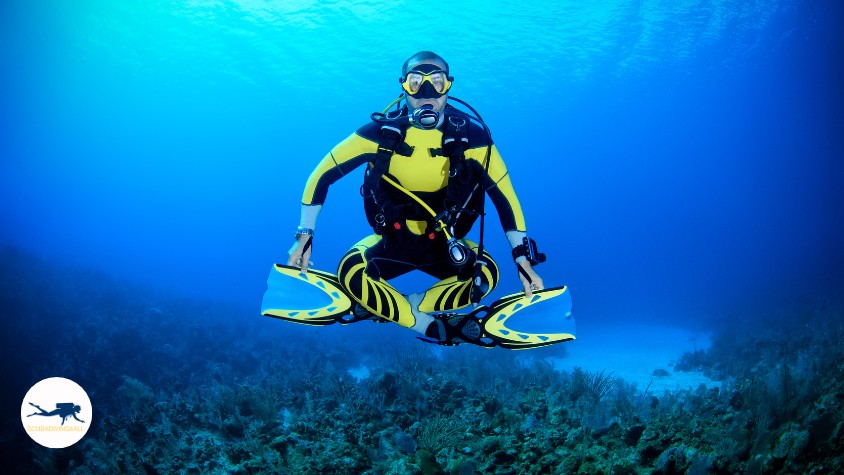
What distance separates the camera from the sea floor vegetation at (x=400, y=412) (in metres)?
3.36

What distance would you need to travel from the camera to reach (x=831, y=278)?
1853 cm

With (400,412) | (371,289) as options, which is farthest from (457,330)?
(400,412)

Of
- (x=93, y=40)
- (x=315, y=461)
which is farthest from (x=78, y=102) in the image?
(x=315, y=461)

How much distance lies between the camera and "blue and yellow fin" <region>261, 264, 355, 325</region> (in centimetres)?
300

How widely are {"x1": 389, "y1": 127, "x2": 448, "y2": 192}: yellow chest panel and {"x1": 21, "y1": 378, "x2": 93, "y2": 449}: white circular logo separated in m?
7.52

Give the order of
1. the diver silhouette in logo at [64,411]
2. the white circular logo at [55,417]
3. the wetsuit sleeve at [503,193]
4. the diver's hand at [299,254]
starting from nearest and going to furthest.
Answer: the diver's hand at [299,254]
the wetsuit sleeve at [503,193]
the white circular logo at [55,417]
the diver silhouette in logo at [64,411]

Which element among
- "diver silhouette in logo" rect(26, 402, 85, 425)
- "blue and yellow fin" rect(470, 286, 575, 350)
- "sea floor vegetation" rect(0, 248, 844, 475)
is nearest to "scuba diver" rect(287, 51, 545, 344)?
"blue and yellow fin" rect(470, 286, 575, 350)

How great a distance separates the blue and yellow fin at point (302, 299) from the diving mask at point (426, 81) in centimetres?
190

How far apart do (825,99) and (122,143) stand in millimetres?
101624

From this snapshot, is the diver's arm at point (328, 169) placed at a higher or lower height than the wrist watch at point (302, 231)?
higher

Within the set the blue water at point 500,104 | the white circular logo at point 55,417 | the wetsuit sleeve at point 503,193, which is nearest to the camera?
the wetsuit sleeve at point 503,193

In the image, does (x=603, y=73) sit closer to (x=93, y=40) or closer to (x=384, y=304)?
(x=384, y=304)

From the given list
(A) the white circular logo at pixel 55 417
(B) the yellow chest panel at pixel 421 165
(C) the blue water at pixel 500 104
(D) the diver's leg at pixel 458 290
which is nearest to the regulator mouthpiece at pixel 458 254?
(D) the diver's leg at pixel 458 290

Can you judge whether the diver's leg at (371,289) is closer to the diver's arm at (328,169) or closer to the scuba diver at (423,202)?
the scuba diver at (423,202)
